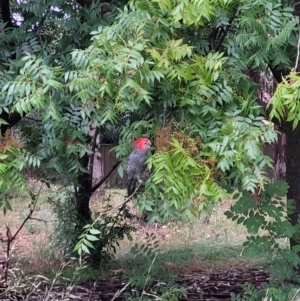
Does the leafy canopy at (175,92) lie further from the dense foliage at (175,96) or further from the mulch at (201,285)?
the mulch at (201,285)

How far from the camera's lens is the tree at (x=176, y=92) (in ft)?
8.59

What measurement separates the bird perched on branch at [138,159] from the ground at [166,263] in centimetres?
132

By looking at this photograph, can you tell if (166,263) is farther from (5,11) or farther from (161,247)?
(5,11)

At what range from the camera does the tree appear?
8.59 feet

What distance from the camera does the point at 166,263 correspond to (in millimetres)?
5953

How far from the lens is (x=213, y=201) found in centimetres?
260

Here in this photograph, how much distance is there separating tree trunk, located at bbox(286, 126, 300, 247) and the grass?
1.07 metres

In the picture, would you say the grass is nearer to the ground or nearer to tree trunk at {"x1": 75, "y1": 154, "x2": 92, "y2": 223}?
the ground

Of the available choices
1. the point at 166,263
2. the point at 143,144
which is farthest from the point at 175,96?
the point at 166,263

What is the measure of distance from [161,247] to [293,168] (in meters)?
2.82

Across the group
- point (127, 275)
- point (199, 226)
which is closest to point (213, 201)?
point (127, 275)

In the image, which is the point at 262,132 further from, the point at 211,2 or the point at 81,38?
the point at 81,38

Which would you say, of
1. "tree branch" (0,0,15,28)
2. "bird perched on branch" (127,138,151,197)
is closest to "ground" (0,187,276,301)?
"bird perched on branch" (127,138,151,197)

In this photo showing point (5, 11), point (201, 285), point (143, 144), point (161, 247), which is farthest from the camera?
point (161, 247)
